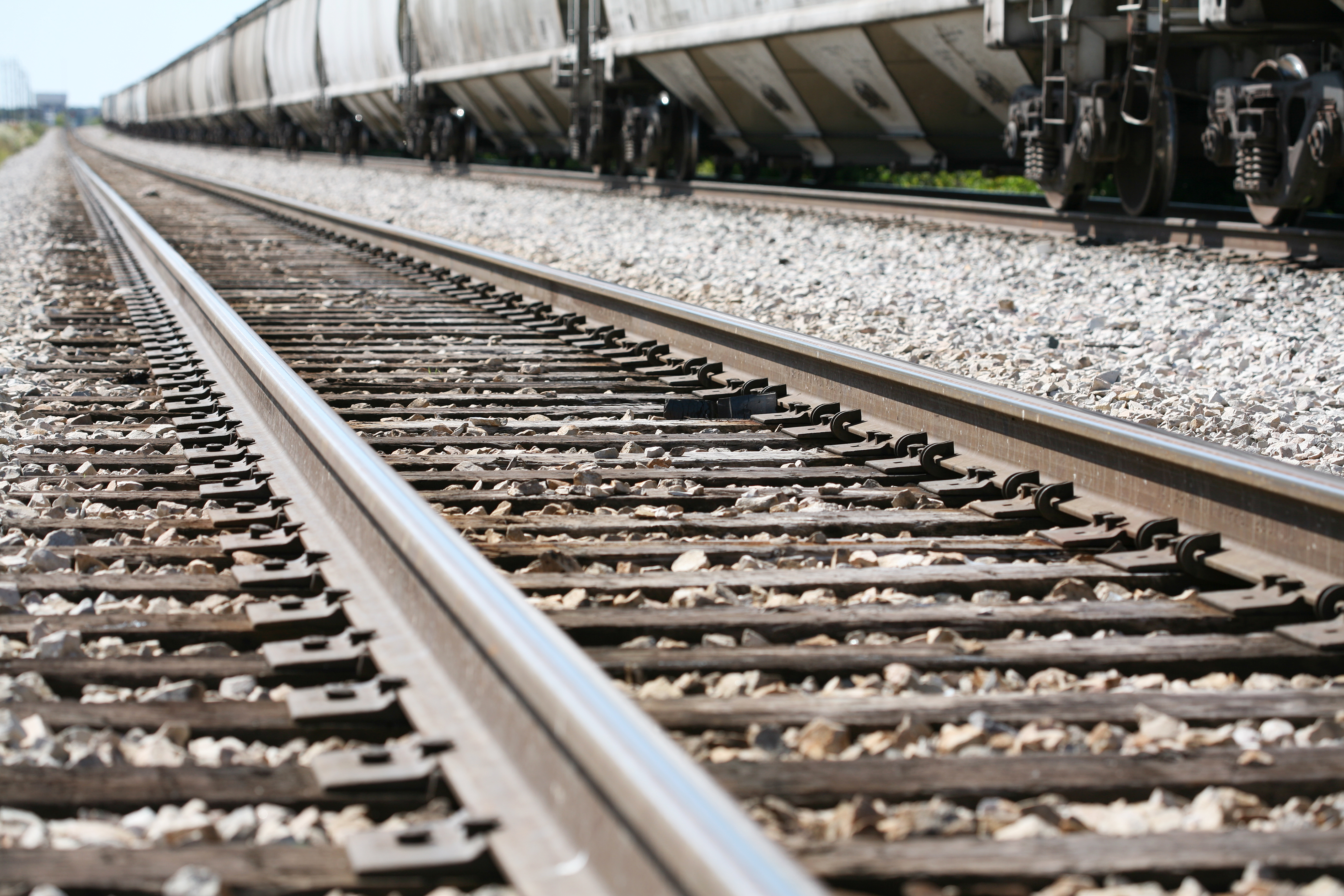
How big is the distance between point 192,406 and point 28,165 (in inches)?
1565

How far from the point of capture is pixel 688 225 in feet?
40.4

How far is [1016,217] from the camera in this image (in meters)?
10.5

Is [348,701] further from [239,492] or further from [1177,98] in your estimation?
[1177,98]

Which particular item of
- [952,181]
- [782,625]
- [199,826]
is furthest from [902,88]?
[199,826]

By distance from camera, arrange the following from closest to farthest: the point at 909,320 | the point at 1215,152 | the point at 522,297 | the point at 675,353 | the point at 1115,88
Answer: the point at 675,353
the point at 909,320
the point at 522,297
the point at 1215,152
the point at 1115,88

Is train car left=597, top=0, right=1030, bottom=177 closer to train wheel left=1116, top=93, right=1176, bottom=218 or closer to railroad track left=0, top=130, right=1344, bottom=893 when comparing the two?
train wheel left=1116, top=93, right=1176, bottom=218

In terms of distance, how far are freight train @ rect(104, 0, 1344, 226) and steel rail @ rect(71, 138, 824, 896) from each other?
22.3 ft

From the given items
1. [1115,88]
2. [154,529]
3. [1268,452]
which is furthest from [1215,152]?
[154,529]

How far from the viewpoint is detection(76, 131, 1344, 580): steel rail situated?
2.88 meters

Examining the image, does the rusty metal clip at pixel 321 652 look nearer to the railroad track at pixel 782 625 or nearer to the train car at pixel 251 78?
the railroad track at pixel 782 625

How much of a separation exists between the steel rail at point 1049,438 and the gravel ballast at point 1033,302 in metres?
0.97

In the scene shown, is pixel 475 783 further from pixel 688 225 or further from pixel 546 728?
pixel 688 225

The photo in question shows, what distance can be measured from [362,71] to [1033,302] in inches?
909

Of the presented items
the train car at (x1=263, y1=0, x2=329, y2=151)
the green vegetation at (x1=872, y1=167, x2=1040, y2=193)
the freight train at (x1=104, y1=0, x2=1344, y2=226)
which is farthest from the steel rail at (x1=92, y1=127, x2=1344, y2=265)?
the train car at (x1=263, y1=0, x2=329, y2=151)
